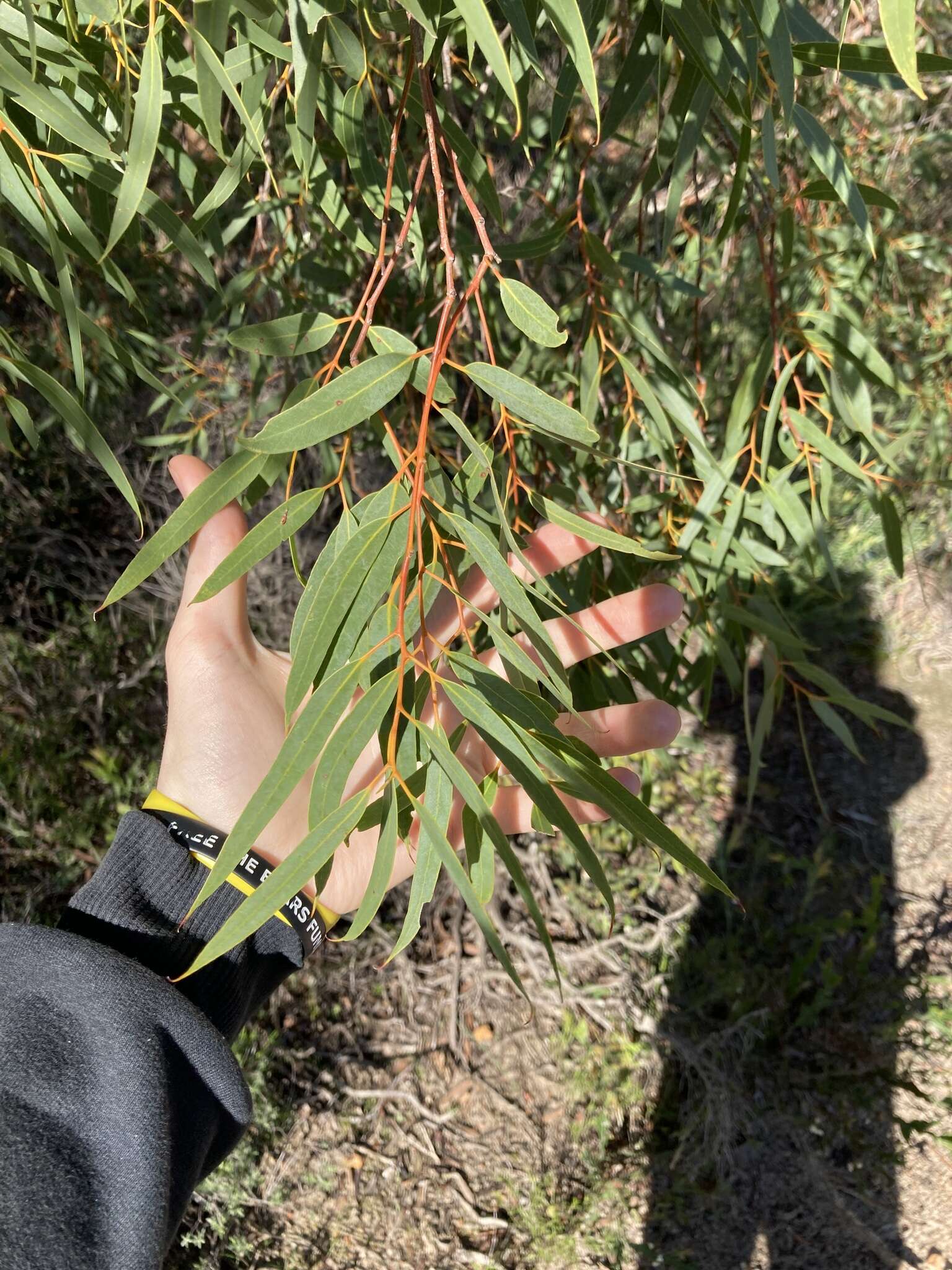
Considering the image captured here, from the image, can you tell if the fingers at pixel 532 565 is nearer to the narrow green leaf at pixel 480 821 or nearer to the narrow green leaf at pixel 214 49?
the narrow green leaf at pixel 480 821

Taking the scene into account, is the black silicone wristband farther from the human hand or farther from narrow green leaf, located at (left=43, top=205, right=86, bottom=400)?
narrow green leaf, located at (left=43, top=205, right=86, bottom=400)

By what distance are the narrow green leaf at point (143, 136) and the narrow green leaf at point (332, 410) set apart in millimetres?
191

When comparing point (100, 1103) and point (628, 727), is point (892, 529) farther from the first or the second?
point (100, 1103)

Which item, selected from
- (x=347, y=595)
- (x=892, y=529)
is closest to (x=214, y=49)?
(x=347, y=595)

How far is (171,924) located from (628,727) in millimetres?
512

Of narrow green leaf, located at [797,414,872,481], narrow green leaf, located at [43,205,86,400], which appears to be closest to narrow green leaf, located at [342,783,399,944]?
narrow green leaf, located at [43,205,86,400]

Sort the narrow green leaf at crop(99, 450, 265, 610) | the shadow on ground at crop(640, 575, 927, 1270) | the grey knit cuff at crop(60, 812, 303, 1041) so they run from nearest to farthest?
the narrow green leaf at crop(99, 450, 265, 610), the grey knit cuff at crop(60, 812, 303, 1041), the shadow on ground at crop(640, 575, 927, 1270)

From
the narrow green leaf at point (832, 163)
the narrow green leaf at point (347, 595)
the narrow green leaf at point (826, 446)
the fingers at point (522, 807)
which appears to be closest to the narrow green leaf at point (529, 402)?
the narrow green leaf at point (347, 595)

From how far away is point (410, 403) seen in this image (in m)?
0.93

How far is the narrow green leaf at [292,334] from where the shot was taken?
2.19 ft

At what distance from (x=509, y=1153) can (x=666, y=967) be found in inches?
20.3

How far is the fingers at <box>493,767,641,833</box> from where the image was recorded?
2.93ft

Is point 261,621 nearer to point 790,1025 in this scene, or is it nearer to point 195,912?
point 195,912

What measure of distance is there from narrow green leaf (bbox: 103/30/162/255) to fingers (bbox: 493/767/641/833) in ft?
1.99
